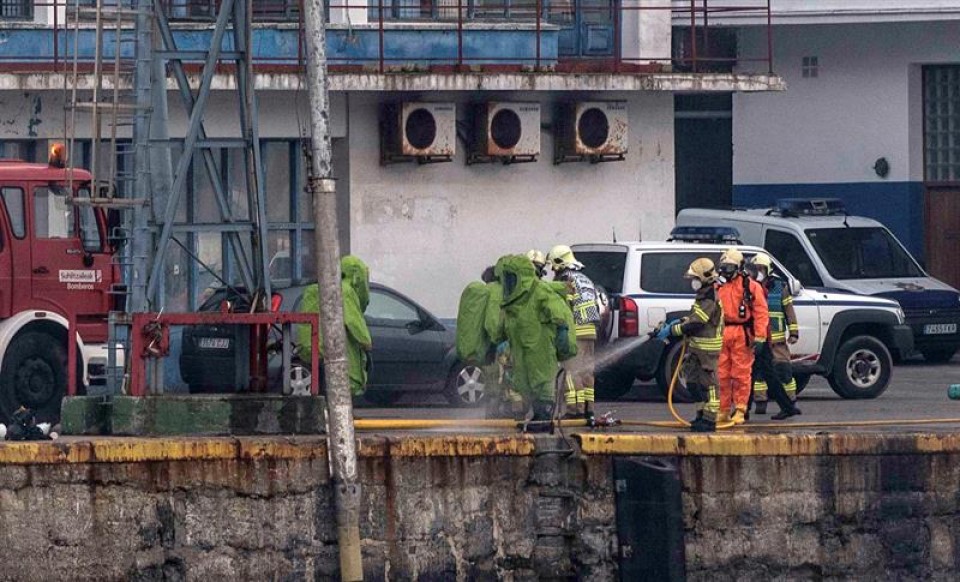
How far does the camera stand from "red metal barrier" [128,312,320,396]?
13.8m

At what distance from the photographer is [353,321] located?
14.6 metres

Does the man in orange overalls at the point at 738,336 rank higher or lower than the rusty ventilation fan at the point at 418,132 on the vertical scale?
lower

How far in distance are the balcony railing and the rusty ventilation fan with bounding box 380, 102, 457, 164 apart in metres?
0.50

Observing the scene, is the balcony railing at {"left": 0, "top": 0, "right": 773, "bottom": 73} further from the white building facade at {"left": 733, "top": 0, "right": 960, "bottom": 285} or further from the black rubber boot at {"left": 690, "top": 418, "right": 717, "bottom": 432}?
the black rubber boot at {"left": 690, "top": 418, "right": 717, "bottom": 432}

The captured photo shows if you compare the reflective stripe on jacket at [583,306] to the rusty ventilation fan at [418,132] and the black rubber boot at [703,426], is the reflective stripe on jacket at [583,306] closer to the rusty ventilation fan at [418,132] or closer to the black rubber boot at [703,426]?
the black rubber boot at [703,426]

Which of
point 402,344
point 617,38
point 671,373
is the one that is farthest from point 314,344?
point 617,38

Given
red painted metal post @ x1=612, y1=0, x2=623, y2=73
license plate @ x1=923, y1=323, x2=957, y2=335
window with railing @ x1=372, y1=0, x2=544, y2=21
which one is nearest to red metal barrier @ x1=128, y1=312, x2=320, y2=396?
window with railing @ x1=372, y1=0, x2=544, y2=21

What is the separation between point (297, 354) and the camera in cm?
1520

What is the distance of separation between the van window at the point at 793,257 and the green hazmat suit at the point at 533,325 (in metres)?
9.75

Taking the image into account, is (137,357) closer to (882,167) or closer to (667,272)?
(667,272)

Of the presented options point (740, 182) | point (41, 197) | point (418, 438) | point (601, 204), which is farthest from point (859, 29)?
point (418, 438)

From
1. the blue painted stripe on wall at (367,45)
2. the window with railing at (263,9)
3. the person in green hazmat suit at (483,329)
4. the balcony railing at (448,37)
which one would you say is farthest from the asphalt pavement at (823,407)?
the window with railing at (263,9)

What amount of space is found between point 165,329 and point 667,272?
24.4 ft

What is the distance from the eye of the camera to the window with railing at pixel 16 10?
890 inches
